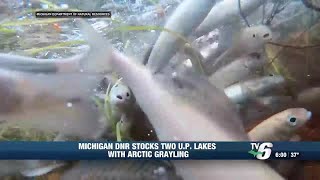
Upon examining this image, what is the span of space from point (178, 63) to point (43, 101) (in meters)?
0.44

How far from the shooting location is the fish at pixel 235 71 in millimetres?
1536

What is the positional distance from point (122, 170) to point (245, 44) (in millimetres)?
567

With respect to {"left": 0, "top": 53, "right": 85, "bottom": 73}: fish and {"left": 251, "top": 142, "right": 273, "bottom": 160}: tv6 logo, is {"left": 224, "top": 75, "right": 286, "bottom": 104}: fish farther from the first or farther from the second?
{"left": 0, "top": 53, "right": 85, "bottom": 73}: fish

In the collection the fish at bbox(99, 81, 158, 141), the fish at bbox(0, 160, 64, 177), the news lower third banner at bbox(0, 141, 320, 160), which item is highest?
the fish at bbox(99, 81, 158, 141)

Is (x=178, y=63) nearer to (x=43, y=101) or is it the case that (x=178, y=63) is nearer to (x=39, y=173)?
(x=43, y=101)

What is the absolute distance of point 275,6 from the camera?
1510 mm

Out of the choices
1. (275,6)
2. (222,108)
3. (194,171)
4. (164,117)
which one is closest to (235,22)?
(275,6)

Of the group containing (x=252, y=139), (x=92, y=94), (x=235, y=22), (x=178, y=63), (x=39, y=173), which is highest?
(x=235, y=22)

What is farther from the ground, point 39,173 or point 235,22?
point 235,22

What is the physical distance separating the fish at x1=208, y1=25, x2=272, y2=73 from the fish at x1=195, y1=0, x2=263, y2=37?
5 cm

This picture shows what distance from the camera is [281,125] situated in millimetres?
1542

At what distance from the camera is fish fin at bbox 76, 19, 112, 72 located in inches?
58.9

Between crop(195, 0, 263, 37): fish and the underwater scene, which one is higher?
crop(195, 0, 263, 37): fish
